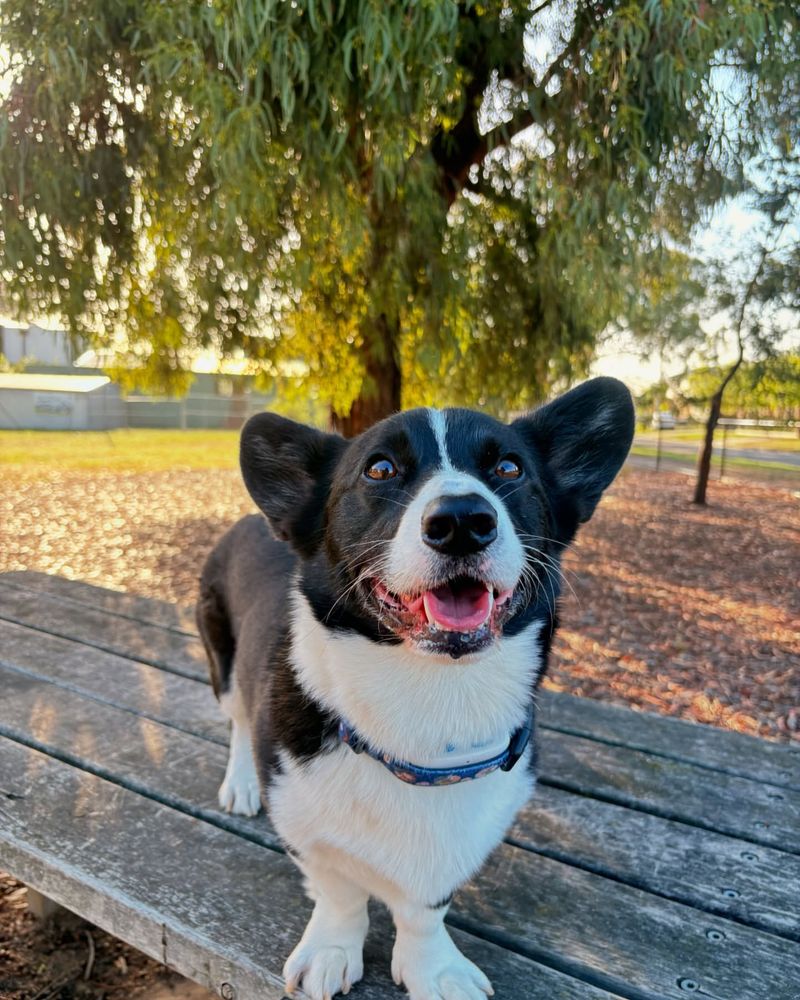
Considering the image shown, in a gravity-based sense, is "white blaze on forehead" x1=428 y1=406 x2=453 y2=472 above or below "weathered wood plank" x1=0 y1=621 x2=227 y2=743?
above

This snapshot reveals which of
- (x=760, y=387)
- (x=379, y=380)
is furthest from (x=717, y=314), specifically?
(x=379, y=380)

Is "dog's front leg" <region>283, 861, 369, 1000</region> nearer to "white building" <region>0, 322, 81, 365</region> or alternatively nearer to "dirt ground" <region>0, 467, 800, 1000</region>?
"dirt ground" <region>0, 467, 800, 1000</region>

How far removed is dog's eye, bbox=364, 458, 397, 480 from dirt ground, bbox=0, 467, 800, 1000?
1.52 feet

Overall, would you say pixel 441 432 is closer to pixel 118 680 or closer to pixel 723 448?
pixel 118 680

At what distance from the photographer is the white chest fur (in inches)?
55.6

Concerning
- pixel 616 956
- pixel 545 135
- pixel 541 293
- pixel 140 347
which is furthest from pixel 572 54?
pixel 616 956

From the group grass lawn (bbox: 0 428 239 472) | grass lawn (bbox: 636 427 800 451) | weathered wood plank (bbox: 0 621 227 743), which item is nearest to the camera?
weathered wood plank (bbox: 0 621 227 743)

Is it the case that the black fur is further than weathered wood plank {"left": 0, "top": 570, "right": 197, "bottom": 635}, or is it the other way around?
weathered wood plank {"left": 0, "top": 570, "right": 197, "bottom": 635}

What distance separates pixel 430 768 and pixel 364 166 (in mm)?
3929

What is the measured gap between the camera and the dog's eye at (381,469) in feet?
4.84

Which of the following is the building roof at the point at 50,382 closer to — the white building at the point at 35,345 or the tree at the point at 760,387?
the white building at the point at 35,345

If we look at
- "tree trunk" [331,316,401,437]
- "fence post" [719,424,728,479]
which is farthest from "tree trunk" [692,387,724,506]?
"tree trunk" [331,316,401,437]

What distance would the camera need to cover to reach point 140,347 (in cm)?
623

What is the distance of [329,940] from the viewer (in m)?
1.43
